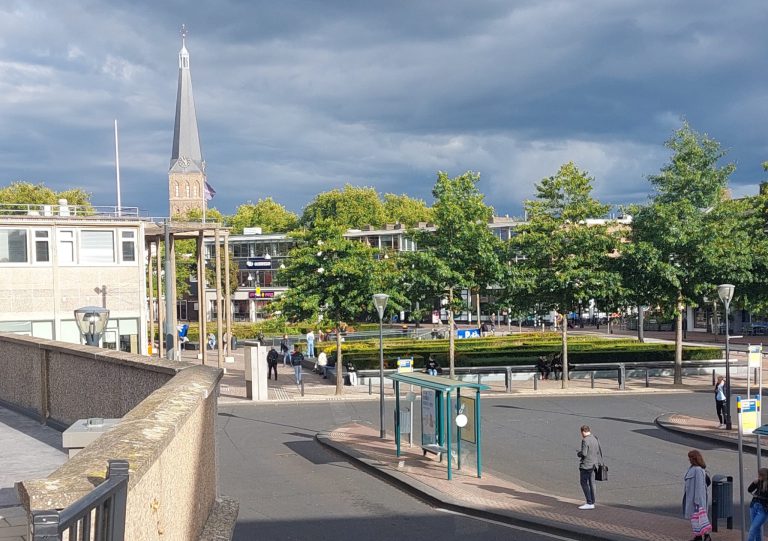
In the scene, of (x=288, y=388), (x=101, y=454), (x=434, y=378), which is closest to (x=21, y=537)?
(x=101, y=454)

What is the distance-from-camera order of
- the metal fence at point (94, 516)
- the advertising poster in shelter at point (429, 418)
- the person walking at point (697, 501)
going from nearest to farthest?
1. the metal fence at point (94, 516)
2. the person walking at point (697, 501)
3. the advertising poster in shelter at point (429, 418)

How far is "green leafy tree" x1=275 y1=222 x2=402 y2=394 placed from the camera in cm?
3475

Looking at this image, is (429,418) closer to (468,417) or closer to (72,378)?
(468,417)

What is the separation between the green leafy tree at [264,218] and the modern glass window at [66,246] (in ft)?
282

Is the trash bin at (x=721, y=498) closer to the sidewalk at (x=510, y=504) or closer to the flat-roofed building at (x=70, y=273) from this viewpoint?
the sidewalk at (x=510, y=504)

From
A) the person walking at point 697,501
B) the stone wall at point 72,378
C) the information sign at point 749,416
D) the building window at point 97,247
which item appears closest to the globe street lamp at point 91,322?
the stone wall at point 72,378

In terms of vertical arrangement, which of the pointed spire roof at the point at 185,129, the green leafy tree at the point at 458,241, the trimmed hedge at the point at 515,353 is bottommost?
the trimmed hedge at the point at 515,353

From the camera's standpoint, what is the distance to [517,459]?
20.0 metres

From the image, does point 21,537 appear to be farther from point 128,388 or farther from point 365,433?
point 365,433

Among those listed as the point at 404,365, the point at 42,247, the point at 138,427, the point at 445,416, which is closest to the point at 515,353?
the point at 404,365

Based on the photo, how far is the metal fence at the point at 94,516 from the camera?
2.47 m

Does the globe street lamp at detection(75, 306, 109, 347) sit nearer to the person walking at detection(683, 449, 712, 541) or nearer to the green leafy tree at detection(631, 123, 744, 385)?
the person walking at detection(683, 449, 712, 541)

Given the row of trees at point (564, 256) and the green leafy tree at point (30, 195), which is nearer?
the row of trees at point (564, 256)

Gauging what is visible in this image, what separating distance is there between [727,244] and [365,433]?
2074 centimetres
